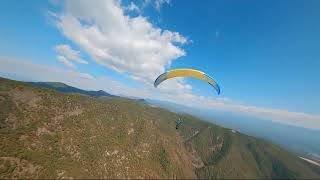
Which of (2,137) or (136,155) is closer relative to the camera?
(2,137)

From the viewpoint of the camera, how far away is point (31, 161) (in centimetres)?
12875

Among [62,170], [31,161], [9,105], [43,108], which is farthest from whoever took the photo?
[43,108]

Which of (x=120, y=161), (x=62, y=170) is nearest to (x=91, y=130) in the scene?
(x=120, y=161)

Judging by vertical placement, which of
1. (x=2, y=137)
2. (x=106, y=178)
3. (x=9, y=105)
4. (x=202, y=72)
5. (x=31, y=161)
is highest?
(x=202, y=72)

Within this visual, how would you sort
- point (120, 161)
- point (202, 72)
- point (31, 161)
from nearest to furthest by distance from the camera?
point (202, 72)
point (31, 161)
point (120, 161)

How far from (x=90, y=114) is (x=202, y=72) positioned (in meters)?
158

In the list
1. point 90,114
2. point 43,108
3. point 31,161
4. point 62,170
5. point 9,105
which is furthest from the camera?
point 90,114

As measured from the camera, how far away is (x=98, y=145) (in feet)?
579

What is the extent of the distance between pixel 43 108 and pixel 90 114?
39516 mm

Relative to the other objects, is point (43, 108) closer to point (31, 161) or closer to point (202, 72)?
point (31, 161)

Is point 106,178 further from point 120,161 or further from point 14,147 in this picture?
point 14,147

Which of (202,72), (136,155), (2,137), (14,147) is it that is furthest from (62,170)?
(202,72)

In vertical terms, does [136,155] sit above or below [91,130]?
below

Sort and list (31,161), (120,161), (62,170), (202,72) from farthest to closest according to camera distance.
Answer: (120,161)
(62,170)
(31,161)
(202,72)
